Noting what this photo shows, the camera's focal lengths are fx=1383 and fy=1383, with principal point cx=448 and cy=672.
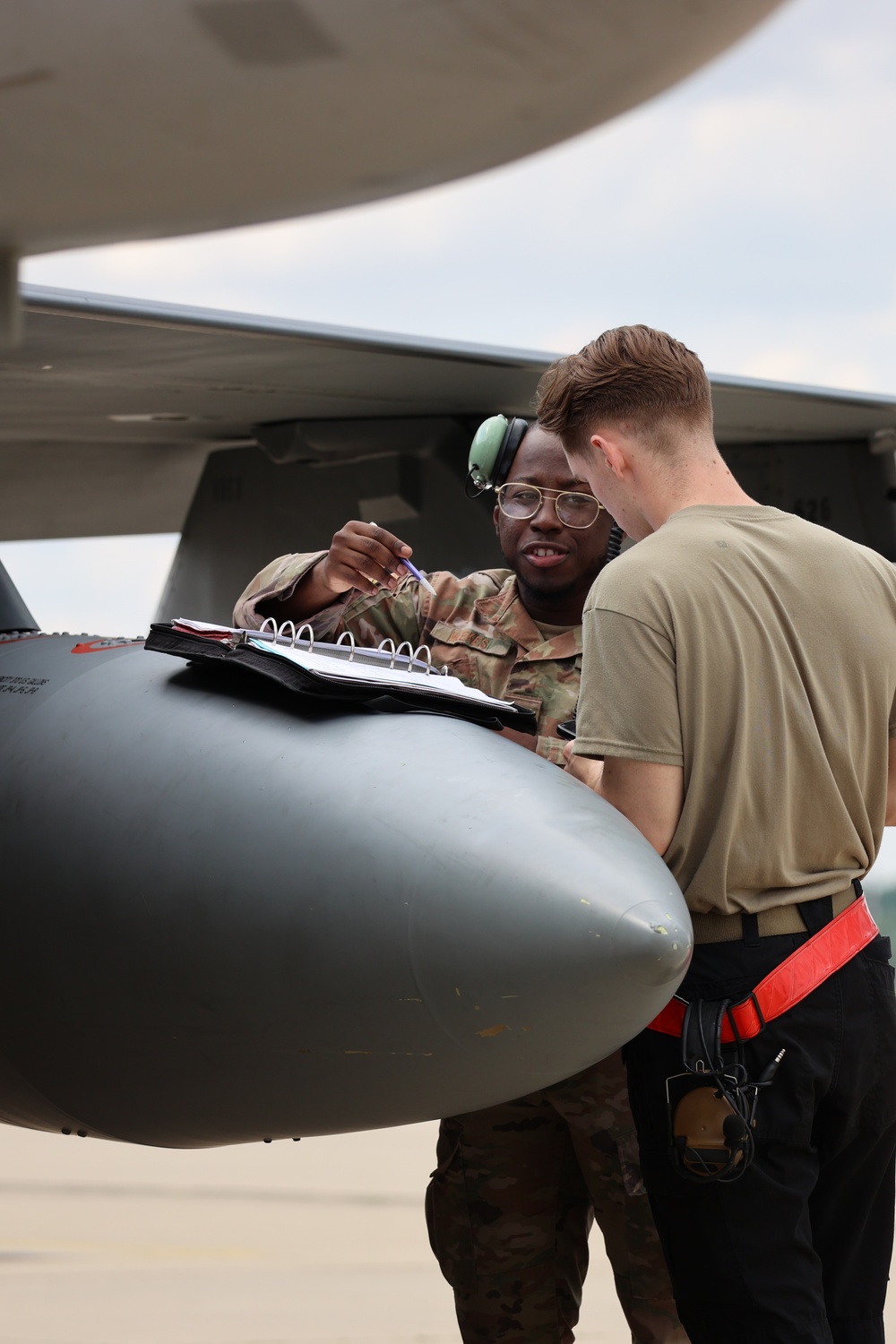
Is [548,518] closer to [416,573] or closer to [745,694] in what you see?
[416,573]

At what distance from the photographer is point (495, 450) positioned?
251 centimetres

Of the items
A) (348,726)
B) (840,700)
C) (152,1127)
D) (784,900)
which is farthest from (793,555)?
(152,1127)

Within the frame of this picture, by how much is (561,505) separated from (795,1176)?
1.21 metres

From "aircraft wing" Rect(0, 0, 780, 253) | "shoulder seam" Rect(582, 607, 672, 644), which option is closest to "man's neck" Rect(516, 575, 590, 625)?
"shoulder seam" Rect(582, 607, 672, 644)

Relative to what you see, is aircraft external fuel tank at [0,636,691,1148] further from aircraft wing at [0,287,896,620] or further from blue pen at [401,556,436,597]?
aircraft wing at [0,287,896,620]

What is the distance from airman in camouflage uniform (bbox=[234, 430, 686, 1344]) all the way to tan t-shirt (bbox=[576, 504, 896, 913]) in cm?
58

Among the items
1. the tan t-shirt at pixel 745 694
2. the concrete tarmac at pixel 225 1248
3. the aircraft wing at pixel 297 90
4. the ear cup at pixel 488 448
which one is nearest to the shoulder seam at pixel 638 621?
the tan t-shirt at pixel 745 694

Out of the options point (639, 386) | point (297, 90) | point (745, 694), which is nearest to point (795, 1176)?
point (745, 694)

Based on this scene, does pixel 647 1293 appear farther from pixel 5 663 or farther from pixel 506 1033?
pixel 5 663

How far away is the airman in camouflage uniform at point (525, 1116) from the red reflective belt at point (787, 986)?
53 centimetres

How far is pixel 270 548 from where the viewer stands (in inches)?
150

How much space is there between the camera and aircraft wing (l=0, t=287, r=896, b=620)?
3.37 meters

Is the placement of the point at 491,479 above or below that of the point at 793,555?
above

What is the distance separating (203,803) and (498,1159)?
36.8 inches
